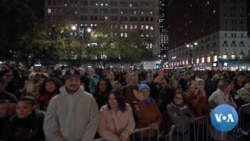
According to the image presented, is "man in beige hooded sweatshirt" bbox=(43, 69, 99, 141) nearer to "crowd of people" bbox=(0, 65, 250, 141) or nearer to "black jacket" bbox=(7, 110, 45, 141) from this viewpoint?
"crowd of people" bbox=(0, 65, 250, 141)

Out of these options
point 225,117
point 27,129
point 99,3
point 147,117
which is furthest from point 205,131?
point 99,3

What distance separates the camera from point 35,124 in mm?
5805

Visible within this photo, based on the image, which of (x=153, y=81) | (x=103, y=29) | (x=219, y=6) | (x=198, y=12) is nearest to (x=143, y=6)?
(x=198, y=12)

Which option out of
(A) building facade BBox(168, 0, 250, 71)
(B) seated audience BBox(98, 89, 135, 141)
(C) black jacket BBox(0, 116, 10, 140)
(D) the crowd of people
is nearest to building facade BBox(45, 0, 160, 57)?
(A) building facade BBox(168, 0, 250, 71)

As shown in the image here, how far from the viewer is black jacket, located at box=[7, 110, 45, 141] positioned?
561 centimetres

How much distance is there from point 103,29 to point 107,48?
3.45 m

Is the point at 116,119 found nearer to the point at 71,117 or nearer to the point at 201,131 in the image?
the point at 71,117

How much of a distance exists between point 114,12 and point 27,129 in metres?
137

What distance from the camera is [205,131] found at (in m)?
8.59

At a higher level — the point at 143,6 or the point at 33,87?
the point at 143,6

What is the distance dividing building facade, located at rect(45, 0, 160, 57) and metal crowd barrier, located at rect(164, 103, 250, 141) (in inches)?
5024

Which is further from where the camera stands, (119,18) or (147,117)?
(119,18)

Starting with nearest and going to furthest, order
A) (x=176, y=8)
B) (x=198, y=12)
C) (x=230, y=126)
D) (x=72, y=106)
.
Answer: (x=72, y=106), (x=230, y=126), (x=198, y=12), (x=176, y=8)

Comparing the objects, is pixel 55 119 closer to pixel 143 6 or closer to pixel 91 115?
pixel 91 115
